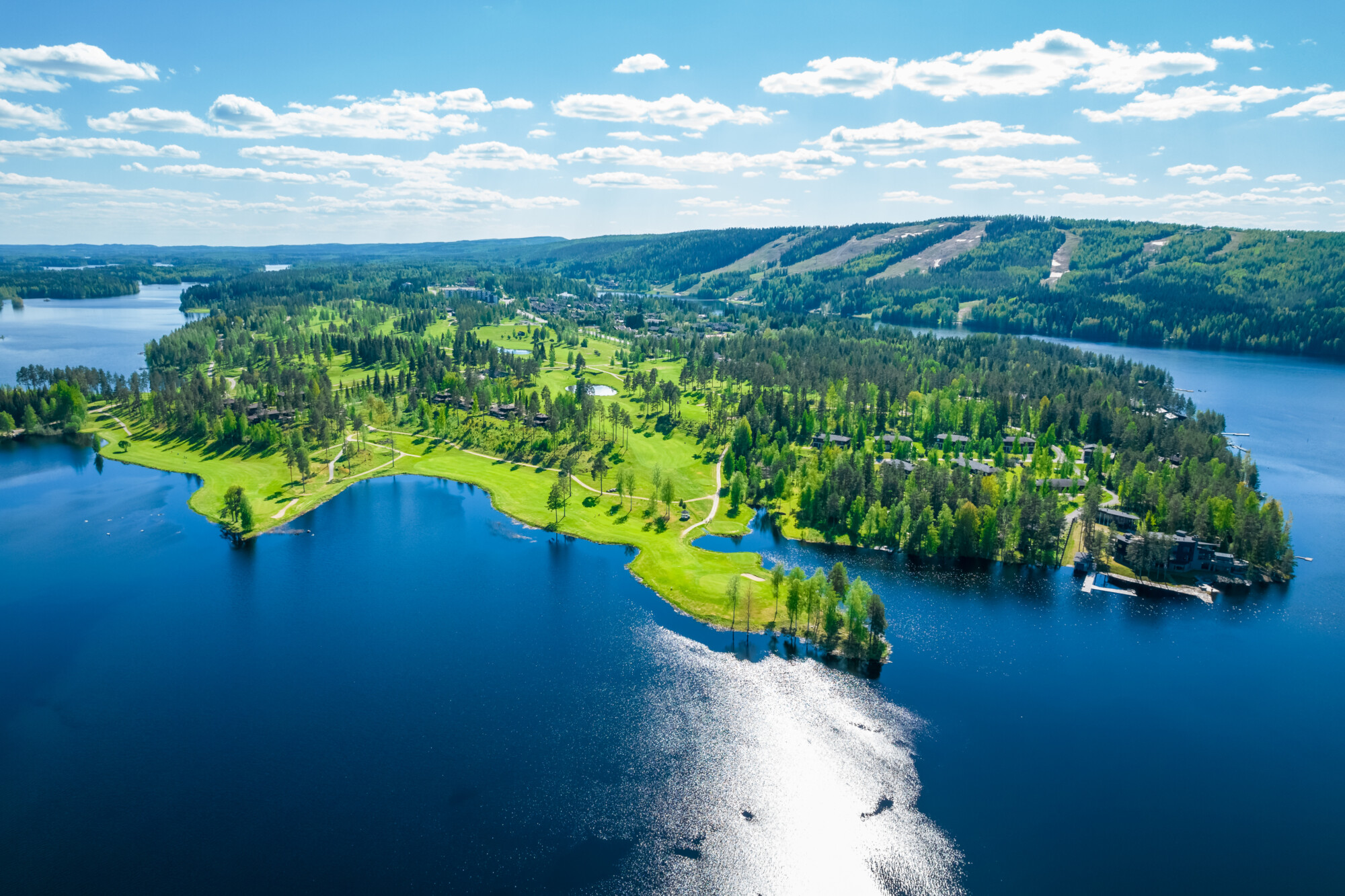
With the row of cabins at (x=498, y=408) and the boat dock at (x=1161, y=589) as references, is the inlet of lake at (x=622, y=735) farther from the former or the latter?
the row of cabins at (x=498, y=408)

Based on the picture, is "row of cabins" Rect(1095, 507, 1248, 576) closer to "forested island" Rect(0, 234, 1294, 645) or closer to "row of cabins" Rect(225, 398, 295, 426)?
"forested island" Rect(0, 234, 1294, 645)

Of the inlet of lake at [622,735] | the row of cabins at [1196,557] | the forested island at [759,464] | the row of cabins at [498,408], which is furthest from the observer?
the row of cabins at [498,408]

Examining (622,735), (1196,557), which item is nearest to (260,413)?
(622,735)

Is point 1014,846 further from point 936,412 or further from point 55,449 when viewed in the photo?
point 55,449

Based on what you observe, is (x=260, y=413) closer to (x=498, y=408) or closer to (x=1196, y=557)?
(x=498, y=408)

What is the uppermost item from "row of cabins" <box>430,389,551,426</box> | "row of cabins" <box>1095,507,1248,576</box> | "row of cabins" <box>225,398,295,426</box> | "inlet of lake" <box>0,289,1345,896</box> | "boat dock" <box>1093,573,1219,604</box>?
"row of cabins" <box>430,389,551,426</box>

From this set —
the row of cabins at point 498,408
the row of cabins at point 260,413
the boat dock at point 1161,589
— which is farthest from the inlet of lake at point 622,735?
the row of cabins at point 260,413

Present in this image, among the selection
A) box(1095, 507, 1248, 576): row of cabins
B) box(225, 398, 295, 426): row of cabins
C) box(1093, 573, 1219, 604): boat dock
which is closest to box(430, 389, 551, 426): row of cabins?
box(225, 398, 295, 426): row of cabins

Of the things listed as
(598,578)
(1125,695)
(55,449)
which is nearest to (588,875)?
(598,578)

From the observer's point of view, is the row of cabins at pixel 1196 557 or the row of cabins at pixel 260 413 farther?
the row of cabins at pixel 260 413
